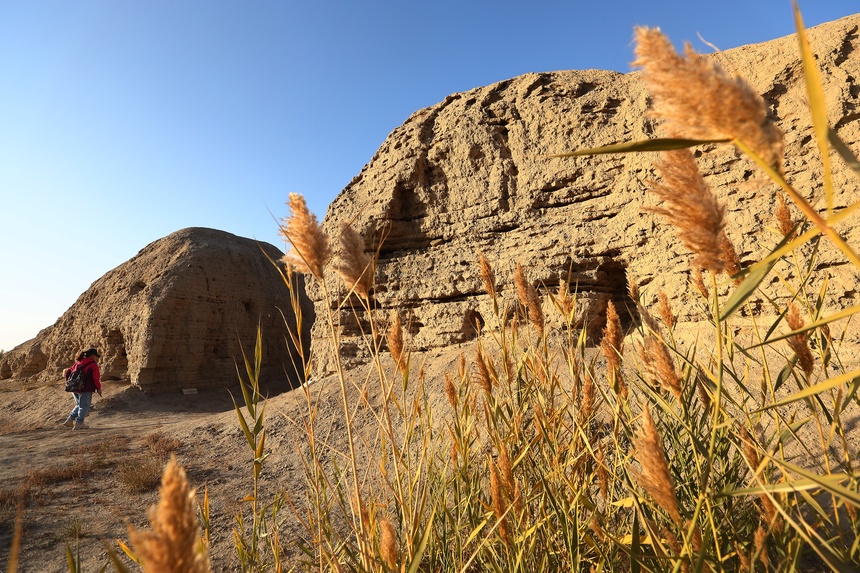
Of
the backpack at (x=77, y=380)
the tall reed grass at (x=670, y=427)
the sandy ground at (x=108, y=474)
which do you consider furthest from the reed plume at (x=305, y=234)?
the backpack at (x=77, y=380)

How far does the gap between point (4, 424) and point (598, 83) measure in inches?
589

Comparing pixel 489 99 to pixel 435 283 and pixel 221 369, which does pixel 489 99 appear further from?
pixel 221 369

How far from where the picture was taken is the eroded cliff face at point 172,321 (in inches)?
514

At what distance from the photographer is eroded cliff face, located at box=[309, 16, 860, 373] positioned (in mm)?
4910

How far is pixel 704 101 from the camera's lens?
20.4 inches

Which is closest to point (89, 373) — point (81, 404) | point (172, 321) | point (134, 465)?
point (81, 404)

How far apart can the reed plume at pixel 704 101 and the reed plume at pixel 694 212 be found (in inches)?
10.9

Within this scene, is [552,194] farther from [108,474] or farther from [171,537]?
[108,474]

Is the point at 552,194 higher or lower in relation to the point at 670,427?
higher

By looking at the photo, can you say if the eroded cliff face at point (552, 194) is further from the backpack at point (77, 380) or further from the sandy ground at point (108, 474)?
the backpack at point (77, 380)

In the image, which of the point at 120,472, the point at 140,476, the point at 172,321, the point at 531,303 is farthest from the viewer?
the point at 172,321

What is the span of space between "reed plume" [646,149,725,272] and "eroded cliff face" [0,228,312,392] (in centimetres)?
1213

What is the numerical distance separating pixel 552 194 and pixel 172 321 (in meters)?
11.6

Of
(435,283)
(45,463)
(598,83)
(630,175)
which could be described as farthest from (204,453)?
(598,83)
